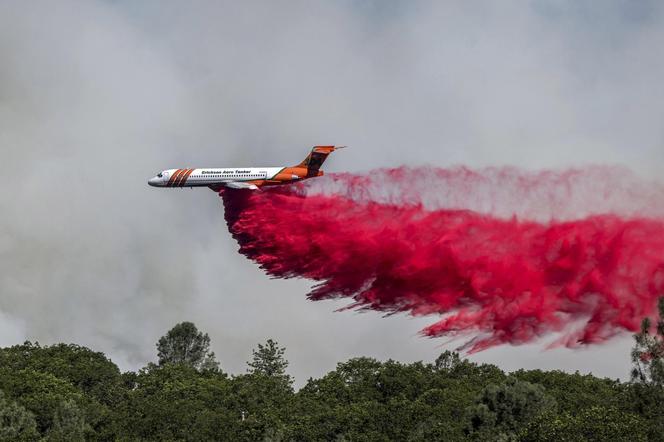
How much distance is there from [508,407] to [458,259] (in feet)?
96.7

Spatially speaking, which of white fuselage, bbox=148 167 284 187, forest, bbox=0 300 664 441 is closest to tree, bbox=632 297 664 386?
forest, bbox=0 300 664 441

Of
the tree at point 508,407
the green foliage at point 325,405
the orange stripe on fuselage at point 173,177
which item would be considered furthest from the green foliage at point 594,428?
the orange stripe on fuselage at point 173,177

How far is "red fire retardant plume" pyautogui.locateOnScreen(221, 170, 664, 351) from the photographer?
91125 millimetres

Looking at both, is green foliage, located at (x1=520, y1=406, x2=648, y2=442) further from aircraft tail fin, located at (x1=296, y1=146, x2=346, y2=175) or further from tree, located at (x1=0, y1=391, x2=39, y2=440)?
tree, located at (x1=0, y1=391, x2=39, y2=440)

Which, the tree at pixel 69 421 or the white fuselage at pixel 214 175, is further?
the tree at pixel 69 421

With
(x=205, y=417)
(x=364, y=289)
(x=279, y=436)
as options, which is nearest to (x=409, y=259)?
(x=364, y=289)

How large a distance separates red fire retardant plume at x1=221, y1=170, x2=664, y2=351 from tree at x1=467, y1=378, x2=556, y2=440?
23390mm

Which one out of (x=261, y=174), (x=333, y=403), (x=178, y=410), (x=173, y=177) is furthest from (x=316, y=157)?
(x=333, y=403)

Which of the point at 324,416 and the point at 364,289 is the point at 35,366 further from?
the point at 364,289

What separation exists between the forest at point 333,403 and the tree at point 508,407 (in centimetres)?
13

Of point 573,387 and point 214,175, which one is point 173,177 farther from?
point 573,387

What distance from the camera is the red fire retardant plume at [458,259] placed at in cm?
9112

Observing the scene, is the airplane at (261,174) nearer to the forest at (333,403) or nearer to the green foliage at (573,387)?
the forest at (333,403)

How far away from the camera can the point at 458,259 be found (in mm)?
95688
